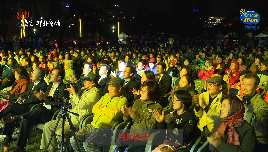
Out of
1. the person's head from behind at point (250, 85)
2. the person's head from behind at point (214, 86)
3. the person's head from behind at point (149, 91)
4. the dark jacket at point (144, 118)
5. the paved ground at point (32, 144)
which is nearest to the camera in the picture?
the dark jacket at point (144, 118)

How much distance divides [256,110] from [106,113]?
224cm

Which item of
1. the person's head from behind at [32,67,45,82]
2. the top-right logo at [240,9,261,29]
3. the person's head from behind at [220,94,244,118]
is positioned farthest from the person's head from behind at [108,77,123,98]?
the top-right logo at [240,9,261,29]

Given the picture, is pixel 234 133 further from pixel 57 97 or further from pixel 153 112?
pixel 57 97

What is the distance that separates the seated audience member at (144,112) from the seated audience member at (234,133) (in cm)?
95

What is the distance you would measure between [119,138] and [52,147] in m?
1.61

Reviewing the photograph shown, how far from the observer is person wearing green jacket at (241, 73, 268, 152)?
4.13 m

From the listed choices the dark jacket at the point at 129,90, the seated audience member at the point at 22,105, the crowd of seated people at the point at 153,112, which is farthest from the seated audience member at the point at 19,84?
the dark jacket at the point at 129,90

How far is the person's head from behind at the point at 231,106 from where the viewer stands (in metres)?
3.54

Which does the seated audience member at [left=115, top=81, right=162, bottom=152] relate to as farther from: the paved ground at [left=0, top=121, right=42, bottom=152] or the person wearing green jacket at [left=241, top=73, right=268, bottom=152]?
the paved ground at [left=0, top=121, right=42, bottom=152]

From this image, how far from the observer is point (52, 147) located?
585 centimetres

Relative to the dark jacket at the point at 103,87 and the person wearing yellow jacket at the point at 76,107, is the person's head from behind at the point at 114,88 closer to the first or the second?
the person wearing yellow jacket at the point at 76,107

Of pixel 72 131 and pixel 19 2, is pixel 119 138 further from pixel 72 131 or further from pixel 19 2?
pixel 19 2

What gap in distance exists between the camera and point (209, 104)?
5.06 m

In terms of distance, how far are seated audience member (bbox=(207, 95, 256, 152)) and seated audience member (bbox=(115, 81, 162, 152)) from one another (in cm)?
95
